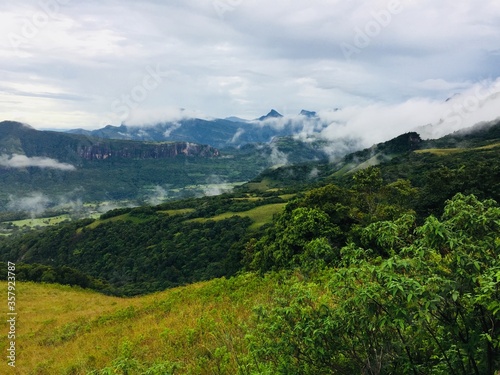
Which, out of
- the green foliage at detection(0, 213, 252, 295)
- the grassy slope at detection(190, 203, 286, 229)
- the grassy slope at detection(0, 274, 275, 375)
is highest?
the grassy slope at detection(0, 274, 275, 375)

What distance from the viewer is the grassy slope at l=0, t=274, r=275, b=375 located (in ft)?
35.0

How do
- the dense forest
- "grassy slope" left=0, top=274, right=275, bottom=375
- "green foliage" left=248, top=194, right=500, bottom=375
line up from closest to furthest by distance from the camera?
"green foliage" left=248, top=194, right=500, bottom=375
the dense forest
"grassy slope" left=0, top=274, right=275, bottom=375

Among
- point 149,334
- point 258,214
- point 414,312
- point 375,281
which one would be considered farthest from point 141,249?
point 414,312

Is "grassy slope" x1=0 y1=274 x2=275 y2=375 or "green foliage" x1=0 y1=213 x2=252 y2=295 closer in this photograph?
"grassy slope" x1=0 y1=274 x2=275 y2=375

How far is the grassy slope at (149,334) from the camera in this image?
420 inches

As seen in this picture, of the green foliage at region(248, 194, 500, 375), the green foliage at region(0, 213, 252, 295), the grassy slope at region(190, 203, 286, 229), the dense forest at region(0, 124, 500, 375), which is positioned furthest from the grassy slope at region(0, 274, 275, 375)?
the grassy slope at region(190, 203, 286, 229)

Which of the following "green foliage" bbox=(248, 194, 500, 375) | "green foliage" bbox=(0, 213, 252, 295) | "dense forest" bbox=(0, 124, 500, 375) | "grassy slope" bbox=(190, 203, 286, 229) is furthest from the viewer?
"grassy slope" bbox=(190, 203, 286, 229)

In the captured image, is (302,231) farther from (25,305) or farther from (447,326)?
(25,305)

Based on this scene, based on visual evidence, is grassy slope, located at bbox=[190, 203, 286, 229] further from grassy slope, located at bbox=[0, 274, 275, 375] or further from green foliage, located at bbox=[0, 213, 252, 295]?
grassy slope, located at bbox=[0, 274, 275, 375]

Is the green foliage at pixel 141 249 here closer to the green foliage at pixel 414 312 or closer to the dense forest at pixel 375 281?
the dense forest at pixel 375 281

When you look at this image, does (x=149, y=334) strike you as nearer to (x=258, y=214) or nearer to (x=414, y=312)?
(x=414, y=312)

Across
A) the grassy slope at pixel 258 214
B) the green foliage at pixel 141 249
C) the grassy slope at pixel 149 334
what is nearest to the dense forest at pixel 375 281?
the grassy slope at pixel 149 334

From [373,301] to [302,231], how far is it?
1853 cm

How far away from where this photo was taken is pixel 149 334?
581 inches
